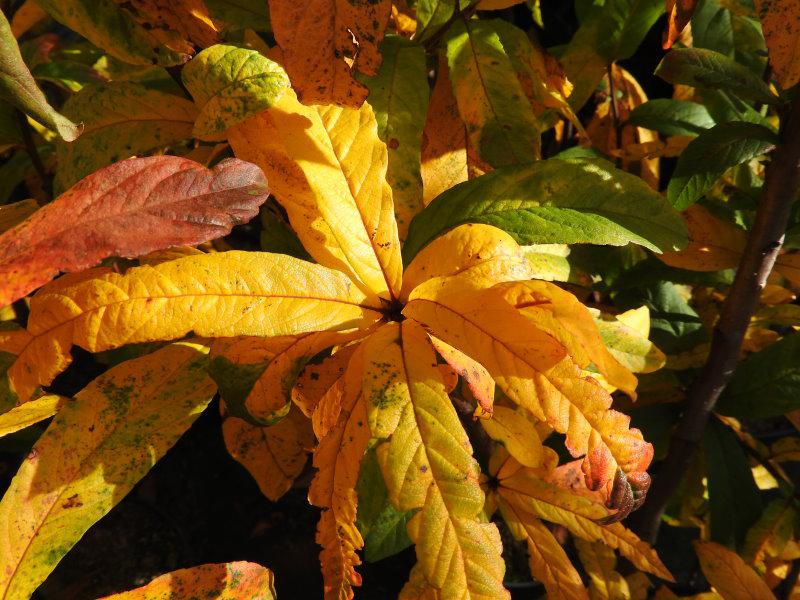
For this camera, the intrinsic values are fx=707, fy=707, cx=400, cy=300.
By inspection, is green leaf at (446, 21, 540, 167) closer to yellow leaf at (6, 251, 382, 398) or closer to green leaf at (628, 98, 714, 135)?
yellow leaf at (6, 251, 382, 398)

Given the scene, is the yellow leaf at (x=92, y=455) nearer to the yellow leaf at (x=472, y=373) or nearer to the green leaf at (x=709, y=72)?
the yellow leaf at (x=472, y=373)

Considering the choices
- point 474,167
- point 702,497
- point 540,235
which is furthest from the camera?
point 702,497

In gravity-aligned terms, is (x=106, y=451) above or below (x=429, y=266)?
below

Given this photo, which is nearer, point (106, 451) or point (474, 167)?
point (106, 451)

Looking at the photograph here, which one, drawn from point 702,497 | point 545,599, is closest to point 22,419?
point 545,599

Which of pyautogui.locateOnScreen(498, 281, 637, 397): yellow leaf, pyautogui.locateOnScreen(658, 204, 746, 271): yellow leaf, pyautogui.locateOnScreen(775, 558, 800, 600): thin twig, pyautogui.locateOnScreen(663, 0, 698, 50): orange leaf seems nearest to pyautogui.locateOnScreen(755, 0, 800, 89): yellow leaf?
pyautogui.locateOnScreen(663, 0, 698, 50): orange leaf

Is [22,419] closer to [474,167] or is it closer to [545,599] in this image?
[474,167]

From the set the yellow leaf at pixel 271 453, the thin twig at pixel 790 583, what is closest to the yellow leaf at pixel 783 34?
the yellow leaf at pixel 271 453
